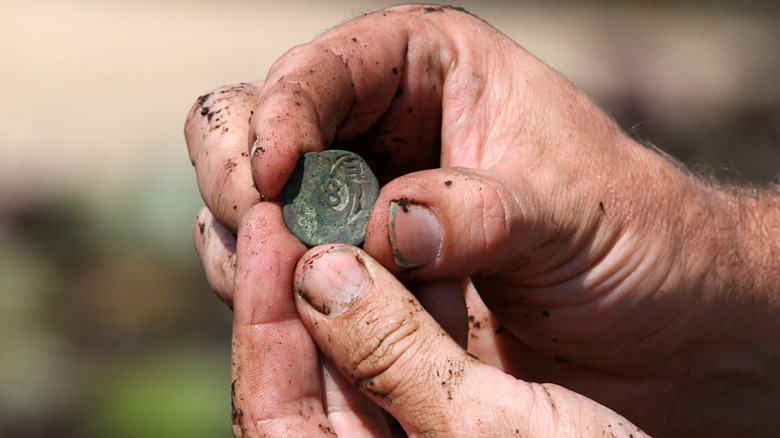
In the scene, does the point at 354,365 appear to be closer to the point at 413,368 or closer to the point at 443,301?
the point at 413,368

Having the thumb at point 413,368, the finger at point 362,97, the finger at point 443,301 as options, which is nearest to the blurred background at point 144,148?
the finger at point 362,97

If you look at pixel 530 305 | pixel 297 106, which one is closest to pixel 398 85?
pixel 297 106

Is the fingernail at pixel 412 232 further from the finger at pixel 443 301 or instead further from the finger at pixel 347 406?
the finger at pixel 347 406

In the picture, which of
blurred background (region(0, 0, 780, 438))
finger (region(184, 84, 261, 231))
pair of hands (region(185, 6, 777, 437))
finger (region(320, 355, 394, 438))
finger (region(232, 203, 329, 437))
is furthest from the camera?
blurred background (region(0, 0, 780, 438))

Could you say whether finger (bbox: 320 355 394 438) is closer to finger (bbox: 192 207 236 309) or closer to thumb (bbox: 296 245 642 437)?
thumb (bbox: 296 245 642 437)

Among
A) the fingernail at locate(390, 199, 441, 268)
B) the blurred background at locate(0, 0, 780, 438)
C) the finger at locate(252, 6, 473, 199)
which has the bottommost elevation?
the blurred background at locate(0, 0, 780, 438)

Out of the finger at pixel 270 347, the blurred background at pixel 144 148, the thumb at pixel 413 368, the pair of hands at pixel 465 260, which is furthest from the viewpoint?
the blurred background at pixel 144 148

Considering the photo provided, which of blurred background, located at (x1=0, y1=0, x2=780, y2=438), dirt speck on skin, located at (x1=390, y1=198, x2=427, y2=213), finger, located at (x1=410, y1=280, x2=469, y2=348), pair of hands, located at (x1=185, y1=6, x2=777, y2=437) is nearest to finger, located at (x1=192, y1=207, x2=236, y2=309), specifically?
pair of hands, located at (x1=185, y1=6, x2=777, y2=437)

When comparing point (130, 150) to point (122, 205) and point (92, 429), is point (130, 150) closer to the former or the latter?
point (122, 205)
